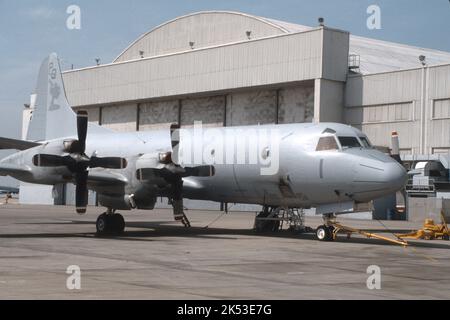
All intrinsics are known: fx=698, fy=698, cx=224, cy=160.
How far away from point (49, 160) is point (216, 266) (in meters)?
10.1

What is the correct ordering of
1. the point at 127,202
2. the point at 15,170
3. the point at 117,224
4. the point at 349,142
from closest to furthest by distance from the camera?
the point at 349,142 → the point at 127,202 → the point at 117,224 → the point at 15,170

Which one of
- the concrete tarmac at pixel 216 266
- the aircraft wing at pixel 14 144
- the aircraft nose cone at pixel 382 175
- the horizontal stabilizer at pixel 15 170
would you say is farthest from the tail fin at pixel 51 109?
the aircraft nose cone at pixel 382 175

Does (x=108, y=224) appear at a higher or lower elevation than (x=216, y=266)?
higher

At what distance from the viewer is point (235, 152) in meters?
26.9

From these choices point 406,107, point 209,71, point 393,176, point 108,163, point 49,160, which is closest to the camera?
point 393,176

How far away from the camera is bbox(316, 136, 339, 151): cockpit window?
79.7ft

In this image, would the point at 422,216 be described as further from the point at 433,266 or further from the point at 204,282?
the point at 204,282

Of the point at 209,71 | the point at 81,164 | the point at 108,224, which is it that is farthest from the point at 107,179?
the point at 209,71

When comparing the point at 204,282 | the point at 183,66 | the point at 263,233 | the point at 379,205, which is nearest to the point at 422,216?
the point at 379,205

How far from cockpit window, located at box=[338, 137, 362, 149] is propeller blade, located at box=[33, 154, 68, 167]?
9.83m

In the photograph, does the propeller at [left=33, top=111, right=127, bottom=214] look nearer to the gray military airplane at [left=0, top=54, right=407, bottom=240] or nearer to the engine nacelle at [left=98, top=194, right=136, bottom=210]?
the gray military airplane at [left=0, top=54, right=407, bottom=240]

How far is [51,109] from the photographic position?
3284 centimetres

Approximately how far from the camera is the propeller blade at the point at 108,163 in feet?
83.0

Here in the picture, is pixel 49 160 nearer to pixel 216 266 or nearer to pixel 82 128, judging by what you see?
pixel 82 128
